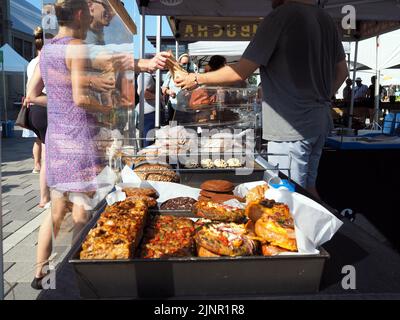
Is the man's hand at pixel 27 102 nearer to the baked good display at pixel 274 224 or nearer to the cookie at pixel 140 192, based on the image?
the cookie at pixel 140 192

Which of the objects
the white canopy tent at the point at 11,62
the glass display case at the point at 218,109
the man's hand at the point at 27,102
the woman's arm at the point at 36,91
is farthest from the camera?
the white canopy tent at the point at 11,62

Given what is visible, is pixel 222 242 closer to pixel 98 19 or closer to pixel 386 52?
pixel 98 19

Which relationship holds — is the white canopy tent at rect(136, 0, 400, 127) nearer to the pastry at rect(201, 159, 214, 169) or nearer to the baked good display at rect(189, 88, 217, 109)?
the baked good display at rect(189, 88, 217, 109)

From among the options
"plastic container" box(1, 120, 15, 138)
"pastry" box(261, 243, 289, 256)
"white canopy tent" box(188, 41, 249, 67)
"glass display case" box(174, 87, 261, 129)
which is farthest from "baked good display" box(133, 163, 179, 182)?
"plastic container" box(1, 120, 15, 138)

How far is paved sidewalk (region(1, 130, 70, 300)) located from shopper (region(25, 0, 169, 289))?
30 cm

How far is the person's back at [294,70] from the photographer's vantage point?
76.0 inches

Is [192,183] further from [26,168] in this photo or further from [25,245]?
[26,168]

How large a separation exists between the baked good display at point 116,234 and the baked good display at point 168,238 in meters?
0.03

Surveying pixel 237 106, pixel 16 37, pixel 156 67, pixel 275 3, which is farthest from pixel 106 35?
pixel 16 37

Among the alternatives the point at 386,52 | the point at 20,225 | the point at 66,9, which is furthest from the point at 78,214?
the point at 386,52

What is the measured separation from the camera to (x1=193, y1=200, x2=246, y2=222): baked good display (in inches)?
47.3

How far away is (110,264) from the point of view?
2.82 ft

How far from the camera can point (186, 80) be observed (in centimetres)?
181

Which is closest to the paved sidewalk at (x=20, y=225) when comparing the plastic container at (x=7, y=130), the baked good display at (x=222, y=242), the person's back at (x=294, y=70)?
the baked good display at (x=222, y=242)
